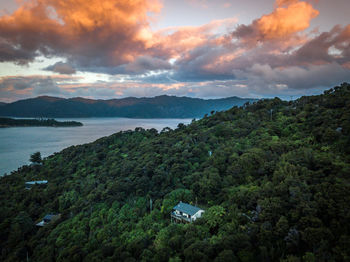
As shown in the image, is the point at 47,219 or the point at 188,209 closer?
the point at 188,209

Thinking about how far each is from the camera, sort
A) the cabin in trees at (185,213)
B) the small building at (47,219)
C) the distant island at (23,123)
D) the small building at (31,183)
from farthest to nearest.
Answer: the distant island at (23,123)
the small building at (31,183)
the small building at (47,219)
the cabin in trees at (185,213)

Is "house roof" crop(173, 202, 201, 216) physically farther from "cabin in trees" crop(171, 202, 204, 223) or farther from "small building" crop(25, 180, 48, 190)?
"small building" crop(25, 180, 48, 190)

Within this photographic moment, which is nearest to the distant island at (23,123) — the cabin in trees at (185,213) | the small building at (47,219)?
the small building at (47,219)

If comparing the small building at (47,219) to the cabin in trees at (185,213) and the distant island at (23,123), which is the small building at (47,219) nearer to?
the cabin in trees at (185,213)

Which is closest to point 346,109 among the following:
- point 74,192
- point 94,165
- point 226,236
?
→ point 226,236

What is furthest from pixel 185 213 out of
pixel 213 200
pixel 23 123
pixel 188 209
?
pixel 23 123

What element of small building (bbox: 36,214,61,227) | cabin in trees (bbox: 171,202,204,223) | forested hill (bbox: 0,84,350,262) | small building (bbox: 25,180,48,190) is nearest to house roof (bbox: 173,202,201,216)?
cabin in trees (bbox: 171,202,204,223)

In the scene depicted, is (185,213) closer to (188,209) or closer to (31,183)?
(188,209)
